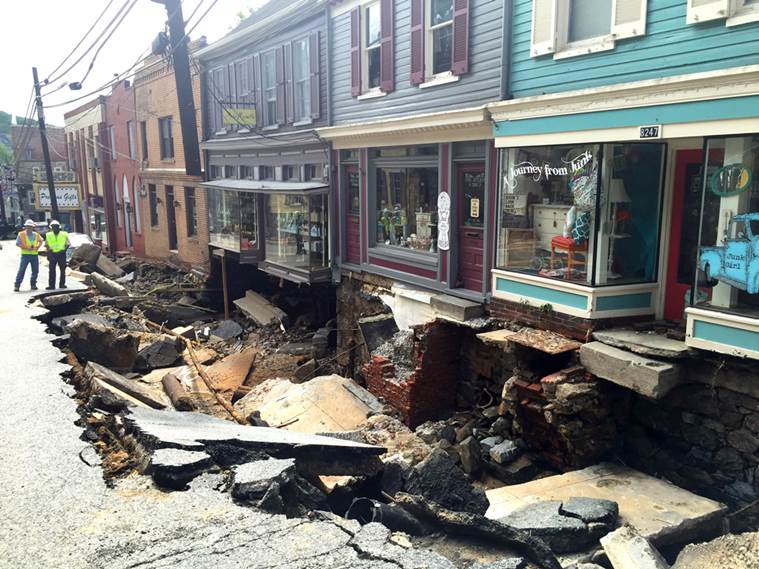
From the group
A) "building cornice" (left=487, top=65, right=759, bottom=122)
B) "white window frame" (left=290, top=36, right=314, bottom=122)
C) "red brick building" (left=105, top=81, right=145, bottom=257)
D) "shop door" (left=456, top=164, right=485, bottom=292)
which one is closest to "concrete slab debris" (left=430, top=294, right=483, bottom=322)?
"shop door" (left=456, top=164, right=485, bottom=292)

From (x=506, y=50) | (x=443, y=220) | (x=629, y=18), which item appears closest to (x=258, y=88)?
(x=443, y=220)

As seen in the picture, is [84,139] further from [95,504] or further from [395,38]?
[95,504]

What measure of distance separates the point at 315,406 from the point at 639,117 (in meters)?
7.08

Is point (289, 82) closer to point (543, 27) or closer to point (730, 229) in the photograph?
point (543, 27)

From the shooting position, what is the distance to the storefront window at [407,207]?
12.2 meters

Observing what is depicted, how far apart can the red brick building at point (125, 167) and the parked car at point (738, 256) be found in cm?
2643

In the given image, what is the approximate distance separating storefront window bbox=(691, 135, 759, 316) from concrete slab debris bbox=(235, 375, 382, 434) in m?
6.02

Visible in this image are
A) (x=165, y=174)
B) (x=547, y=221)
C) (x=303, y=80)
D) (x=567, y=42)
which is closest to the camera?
(x=567, y=42)

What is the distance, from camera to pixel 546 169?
30.5ft

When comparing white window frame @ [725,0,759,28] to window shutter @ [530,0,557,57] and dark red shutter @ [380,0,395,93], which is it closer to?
window shutter @ [530,0,557,57]

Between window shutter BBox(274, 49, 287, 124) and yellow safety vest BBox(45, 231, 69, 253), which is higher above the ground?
window shutter BBox(274, 49, 287, 124)

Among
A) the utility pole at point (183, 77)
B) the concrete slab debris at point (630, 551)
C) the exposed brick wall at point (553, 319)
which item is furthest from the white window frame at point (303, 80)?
the concrete slab debris at point (630, 551)

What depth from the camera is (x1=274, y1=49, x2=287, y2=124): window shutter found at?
16734mm

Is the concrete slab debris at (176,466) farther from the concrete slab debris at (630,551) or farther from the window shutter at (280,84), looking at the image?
the window shutter at (280,84)
